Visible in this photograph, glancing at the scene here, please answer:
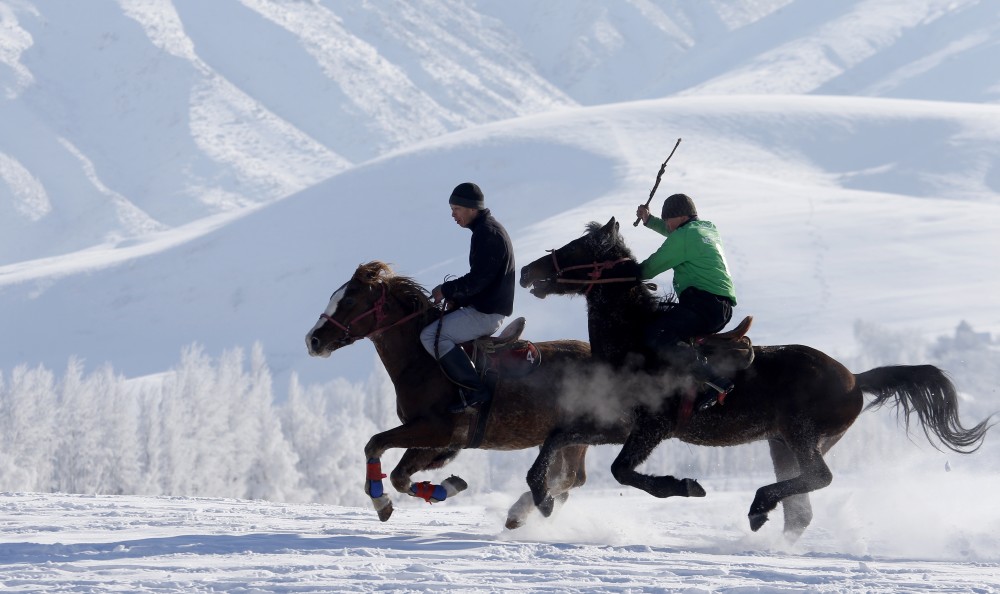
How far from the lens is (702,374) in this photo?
12.2 metres

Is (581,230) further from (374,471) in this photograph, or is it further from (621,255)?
(374,471)

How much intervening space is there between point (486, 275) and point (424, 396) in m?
1.36

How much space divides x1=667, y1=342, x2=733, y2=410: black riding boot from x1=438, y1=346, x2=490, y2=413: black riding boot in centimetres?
191

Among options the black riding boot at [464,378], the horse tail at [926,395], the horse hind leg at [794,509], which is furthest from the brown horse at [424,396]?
the horse tail at [926,395]

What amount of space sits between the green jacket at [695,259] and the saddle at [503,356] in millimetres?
1523

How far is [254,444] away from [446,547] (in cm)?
6161

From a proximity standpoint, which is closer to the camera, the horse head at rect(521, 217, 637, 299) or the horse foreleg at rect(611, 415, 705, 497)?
the horse foreleg at rect(611, 415, 705, 497)

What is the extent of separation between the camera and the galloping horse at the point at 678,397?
12367 mm

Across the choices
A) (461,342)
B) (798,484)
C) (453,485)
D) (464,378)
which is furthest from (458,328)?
(798,484)

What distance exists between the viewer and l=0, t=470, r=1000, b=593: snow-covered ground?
929 centimetres

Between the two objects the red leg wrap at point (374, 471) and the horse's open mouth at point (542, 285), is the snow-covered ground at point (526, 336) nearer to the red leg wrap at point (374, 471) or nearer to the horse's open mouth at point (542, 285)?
the red leg wrap at point (374, 471)

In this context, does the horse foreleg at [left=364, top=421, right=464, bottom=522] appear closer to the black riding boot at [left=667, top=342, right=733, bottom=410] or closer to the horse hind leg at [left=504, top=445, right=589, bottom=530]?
the horse hind leg at [left=504, top=445, right=589, bottom=530]

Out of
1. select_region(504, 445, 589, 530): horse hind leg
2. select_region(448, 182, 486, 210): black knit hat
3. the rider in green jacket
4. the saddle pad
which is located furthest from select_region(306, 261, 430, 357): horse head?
the rider in green jacket

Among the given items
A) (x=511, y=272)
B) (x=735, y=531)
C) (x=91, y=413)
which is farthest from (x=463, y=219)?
(x=91, y=413)
